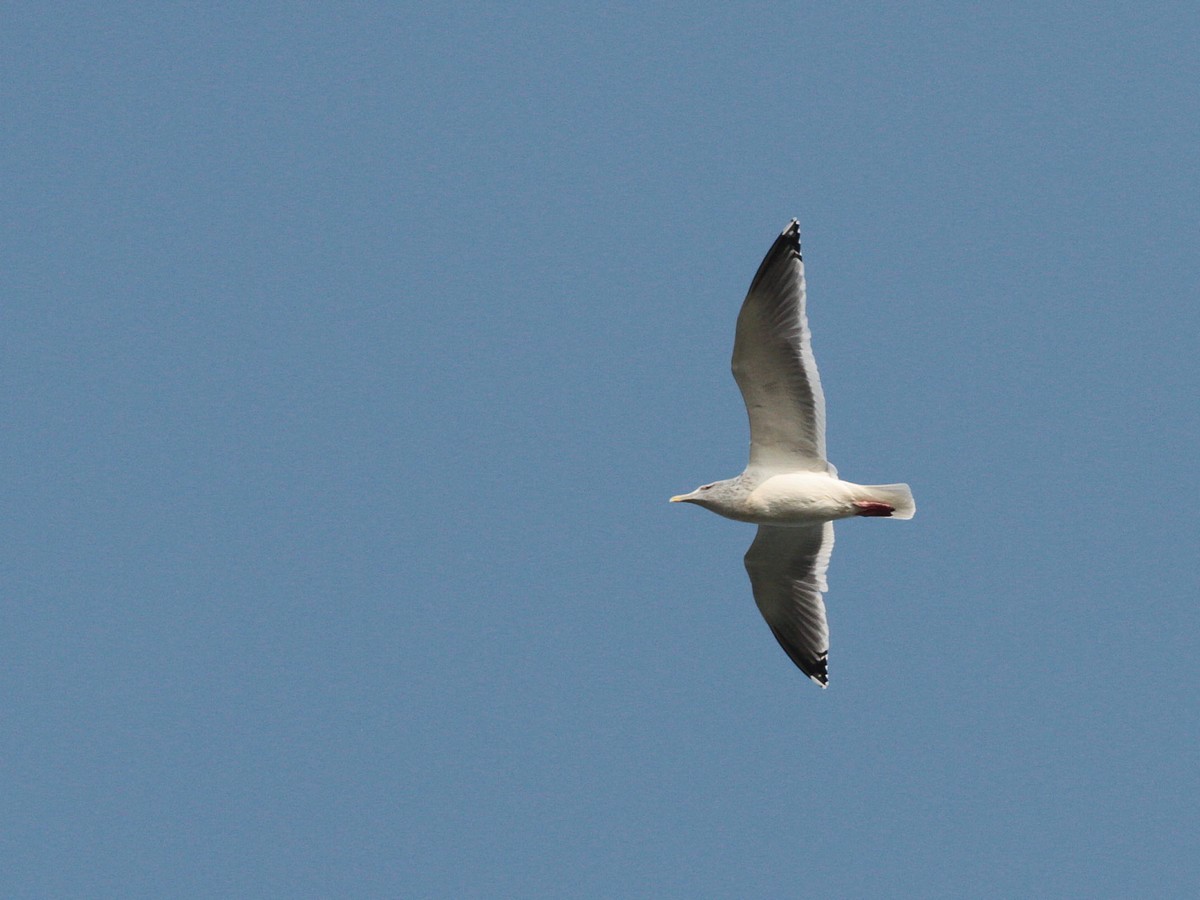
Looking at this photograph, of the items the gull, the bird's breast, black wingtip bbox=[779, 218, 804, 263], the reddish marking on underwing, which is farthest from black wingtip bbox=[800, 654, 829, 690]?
black wingtip bbox=[779, 218, 804, 263]

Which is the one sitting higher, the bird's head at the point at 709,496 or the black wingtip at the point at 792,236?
the black wingtip at the point at 792,236

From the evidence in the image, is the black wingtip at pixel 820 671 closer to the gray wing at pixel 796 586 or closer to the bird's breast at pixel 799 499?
the gray wing at pixel 796 586

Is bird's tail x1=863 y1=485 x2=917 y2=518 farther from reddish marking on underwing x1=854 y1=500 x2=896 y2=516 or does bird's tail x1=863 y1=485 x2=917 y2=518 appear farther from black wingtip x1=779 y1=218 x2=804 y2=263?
black wingtip x1=779 y1=218 x2=804 y2=263

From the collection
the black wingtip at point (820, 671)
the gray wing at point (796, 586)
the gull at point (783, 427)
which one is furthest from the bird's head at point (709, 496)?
the black wingtip at point (820, 671)

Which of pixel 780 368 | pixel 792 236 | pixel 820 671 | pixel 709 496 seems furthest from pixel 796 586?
pixel 792 236

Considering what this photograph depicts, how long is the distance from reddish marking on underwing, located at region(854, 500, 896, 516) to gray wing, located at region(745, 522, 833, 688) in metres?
1.23

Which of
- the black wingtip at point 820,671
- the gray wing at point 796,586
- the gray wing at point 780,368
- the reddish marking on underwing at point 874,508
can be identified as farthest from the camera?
→ the black wingtip at point 820,671

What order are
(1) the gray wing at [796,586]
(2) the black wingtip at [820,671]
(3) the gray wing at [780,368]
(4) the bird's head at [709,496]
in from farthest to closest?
(2) the black wingtip at [820,671], (1) the gray wing at [796,586], (4) the bird's head at [709,496], (3) the gray wing at [780,368]

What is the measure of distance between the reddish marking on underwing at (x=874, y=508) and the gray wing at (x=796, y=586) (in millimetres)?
1230

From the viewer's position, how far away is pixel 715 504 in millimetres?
13438

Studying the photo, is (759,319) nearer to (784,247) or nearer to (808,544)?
(784,247)

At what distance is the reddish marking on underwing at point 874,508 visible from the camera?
1297 centimetres

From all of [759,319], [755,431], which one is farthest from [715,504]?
[759,319]

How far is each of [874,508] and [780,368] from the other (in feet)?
4.55
